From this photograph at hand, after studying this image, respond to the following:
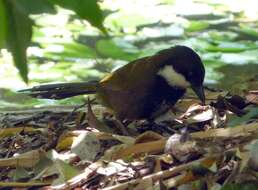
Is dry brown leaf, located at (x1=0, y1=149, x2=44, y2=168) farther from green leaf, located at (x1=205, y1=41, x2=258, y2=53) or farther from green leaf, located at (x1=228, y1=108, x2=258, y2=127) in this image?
green leaf, located at (x1=205, y1=41, x2=258, y2=53)

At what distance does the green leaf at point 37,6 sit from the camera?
1.04 m

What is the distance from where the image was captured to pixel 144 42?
5.52 meters

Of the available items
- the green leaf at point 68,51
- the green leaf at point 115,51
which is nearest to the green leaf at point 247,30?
the green leaf at point 115,51

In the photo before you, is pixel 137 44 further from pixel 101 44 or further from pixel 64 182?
pixel 64 182

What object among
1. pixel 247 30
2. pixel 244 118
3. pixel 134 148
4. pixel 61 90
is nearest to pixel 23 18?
pixel 134 148

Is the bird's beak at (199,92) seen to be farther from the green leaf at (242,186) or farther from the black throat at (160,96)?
the green leaf at (242,186)

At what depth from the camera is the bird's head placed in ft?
10.7

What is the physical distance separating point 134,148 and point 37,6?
1.56m

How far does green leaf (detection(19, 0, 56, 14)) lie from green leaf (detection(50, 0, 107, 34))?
18mm

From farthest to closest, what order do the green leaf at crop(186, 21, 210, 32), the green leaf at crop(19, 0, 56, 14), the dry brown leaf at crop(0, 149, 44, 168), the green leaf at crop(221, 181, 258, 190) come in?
the green leaf at crop(186, 21, 210, 32), the dry brown leaf at crop(0, 149, 44, 168), the green leaf at crop(221, 181, 258, 190), the green leaf at crop(19, 0, 56, 14)

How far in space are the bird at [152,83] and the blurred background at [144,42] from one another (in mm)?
441

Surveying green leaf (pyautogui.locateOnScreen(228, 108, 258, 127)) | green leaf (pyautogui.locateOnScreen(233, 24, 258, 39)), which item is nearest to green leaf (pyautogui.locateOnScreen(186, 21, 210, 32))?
green leaf (pyautogui.locateOnScreen(233, 24, 258, 39))

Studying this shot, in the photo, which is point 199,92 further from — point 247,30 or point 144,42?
point 247,30

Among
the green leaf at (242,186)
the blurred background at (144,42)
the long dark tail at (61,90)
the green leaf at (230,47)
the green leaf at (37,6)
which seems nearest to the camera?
the green leaf at (37,6)
